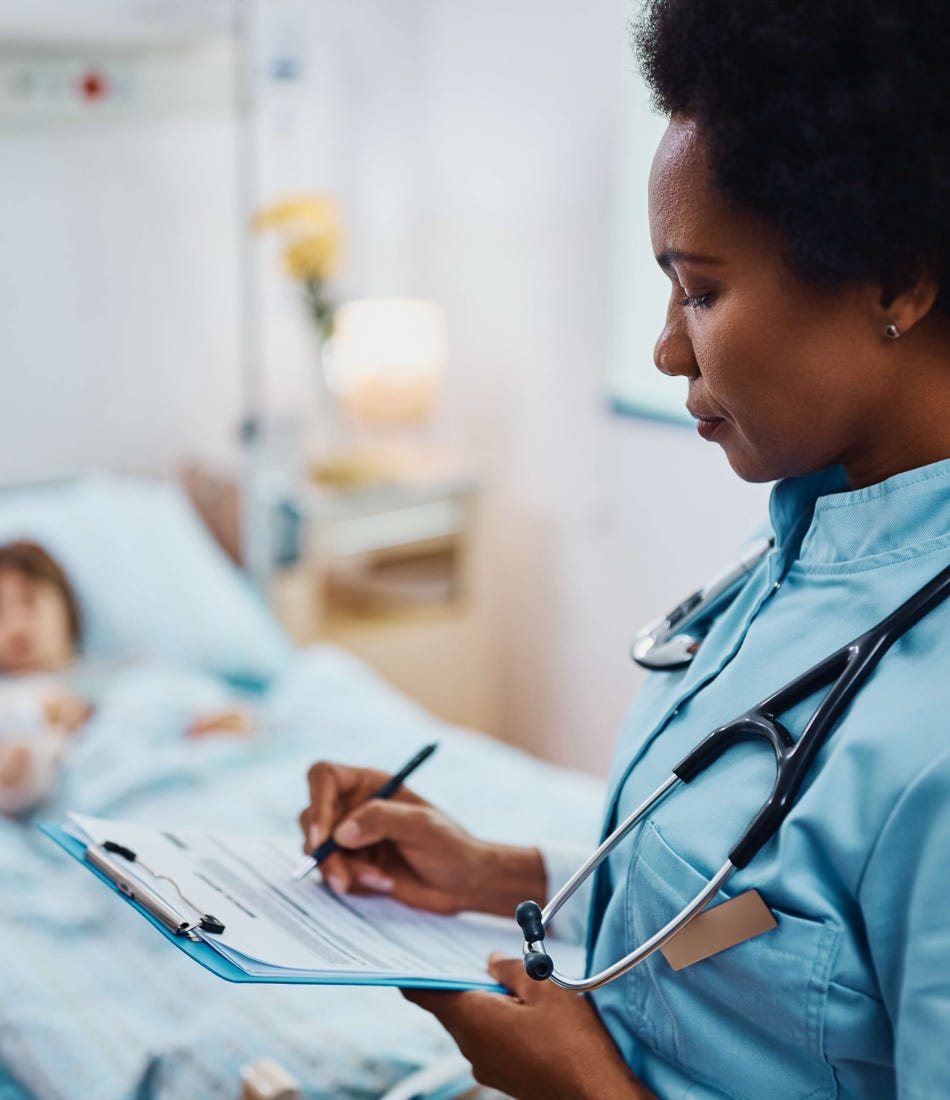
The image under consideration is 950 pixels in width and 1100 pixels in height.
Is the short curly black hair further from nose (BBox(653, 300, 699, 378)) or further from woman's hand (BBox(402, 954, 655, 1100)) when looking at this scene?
woman's hand (BBox(402, 954, 655, 1100))

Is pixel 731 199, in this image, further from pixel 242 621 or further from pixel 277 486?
pixel 277 486

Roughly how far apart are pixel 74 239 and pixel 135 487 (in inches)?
19.7

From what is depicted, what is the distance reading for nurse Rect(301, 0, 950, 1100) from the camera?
65 cm

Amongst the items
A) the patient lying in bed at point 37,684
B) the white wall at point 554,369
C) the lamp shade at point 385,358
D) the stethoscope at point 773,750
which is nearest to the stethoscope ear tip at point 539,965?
the stethoscope at point 773,750

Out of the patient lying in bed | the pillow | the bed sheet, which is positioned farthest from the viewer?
the pillow

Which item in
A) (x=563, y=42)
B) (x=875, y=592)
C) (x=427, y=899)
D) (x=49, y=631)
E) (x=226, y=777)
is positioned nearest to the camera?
(x=875, y=592)

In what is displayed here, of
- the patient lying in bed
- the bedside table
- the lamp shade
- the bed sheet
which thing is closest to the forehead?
the bed sheet

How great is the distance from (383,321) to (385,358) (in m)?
0.09

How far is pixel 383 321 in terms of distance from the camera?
2793mm

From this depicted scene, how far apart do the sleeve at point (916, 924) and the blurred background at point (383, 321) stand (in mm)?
1560

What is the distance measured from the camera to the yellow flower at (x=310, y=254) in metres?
2.62

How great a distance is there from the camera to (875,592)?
0.78 meters

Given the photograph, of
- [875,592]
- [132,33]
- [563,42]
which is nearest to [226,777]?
[875,592]

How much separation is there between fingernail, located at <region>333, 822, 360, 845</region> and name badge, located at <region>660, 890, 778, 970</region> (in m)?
0.34
